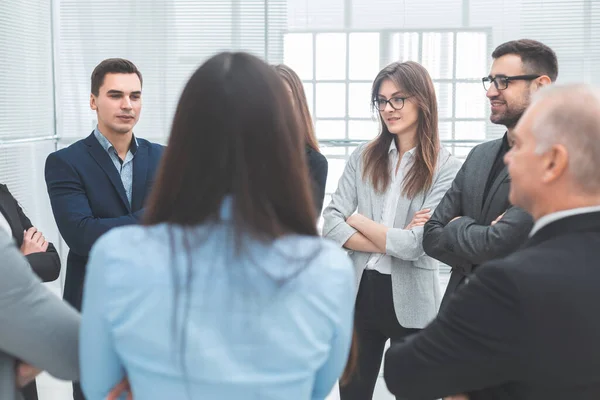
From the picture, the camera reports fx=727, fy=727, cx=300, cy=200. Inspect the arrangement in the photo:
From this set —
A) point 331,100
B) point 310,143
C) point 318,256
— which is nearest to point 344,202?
point 310,143

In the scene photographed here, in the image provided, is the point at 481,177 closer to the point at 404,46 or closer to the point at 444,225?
the point at 444,225

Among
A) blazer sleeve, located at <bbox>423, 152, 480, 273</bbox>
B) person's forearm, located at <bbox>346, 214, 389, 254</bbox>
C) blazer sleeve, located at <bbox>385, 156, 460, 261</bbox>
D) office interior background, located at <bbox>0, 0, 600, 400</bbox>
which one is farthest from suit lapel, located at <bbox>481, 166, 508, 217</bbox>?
office interior background, located at <bbox>0, 0, 600, 400</bbox>

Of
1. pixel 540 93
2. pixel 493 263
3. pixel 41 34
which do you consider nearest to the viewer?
pixel 493 263

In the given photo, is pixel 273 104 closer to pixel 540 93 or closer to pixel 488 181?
pixel 540 93

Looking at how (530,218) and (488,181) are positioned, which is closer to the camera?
(530,218)

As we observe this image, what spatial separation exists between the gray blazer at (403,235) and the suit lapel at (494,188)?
354 mm

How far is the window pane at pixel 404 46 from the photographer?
4367 mm

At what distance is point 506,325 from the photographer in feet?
4.29

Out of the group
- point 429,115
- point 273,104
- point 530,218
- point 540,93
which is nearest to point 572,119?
point 540,93

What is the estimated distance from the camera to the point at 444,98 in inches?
173

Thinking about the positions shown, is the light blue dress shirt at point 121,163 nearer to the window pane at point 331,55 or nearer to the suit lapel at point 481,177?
the suit lapel at point 481,177

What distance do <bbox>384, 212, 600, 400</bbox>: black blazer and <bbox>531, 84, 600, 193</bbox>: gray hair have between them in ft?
0.29

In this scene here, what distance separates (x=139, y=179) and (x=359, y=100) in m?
1.86

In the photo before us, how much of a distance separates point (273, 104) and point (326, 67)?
3.30 meters
